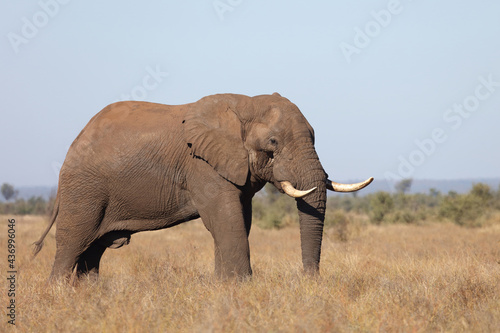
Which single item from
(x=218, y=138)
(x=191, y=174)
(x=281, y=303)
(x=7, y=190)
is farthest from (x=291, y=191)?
(x=7, y=190)

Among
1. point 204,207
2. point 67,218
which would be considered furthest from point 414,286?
point 67,218

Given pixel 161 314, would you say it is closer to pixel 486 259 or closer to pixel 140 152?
pixel 140 152

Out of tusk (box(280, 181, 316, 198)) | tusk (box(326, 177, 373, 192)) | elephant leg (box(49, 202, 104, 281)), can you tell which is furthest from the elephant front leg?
Result: elephant leg (box(49, 202, 104, 281))

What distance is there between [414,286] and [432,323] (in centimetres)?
175

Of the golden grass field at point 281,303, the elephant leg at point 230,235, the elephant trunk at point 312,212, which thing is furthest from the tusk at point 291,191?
the golden grass field at point 281,303

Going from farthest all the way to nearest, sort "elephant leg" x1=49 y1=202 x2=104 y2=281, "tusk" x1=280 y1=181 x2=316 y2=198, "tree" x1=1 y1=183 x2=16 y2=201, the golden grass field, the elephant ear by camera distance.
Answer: "tree" x1=1 y1=183 x2=16 y2=201 < "elephant leg" x1=49 y1=202 x2=104 y2=281 < the elephant ear < "tusk" x1=280 y1=181 x2=316 y2=198 < the golden grass field

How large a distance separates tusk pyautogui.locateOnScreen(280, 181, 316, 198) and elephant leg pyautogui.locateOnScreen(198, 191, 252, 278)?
61 cm

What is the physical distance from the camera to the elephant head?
779 cm

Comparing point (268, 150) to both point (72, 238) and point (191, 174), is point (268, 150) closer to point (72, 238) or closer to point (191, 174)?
point (191, 174)

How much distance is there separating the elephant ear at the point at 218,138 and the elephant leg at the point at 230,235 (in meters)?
0.30

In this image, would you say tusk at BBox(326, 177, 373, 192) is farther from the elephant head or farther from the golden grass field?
the golden grass field

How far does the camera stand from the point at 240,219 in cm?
774

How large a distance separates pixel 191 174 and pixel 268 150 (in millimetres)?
1071

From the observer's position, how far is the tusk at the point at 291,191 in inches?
296
